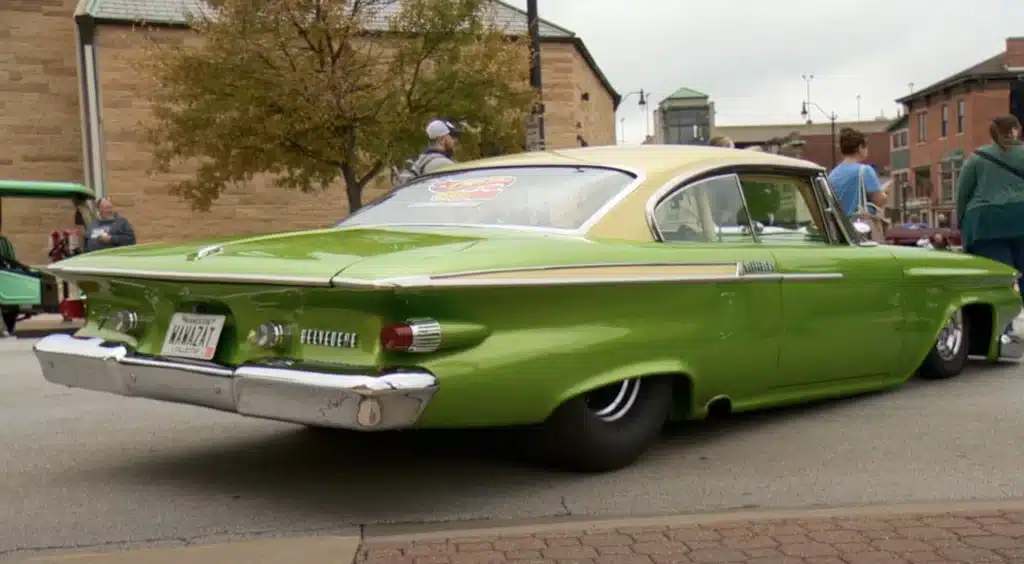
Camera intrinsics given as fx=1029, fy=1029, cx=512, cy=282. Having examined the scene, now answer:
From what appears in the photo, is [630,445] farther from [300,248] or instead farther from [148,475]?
[148,475]

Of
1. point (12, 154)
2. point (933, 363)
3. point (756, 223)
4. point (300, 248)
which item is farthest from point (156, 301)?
point (12, 154)

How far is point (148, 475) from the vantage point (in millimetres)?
4324

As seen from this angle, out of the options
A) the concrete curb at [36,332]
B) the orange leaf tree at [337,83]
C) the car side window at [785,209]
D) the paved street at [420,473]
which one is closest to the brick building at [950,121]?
the orange leaf tree at [337,83]

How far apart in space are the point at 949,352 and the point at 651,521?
362cm

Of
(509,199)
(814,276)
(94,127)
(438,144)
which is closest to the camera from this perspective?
(509,199)

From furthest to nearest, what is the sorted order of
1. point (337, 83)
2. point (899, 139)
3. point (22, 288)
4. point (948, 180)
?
point (899, 139) < point (948, 180) < point (337, 83) < point (22, 288)

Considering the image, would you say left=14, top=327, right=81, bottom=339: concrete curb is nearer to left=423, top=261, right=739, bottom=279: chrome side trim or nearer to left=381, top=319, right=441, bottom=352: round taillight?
left=423, top=261, right=739, bottom=279: chrome side trim

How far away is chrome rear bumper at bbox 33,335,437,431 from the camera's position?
324 centimetres

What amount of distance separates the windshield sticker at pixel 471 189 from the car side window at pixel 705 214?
72 centimetres

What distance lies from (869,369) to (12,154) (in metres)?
24.7

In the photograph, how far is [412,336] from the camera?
3.29 meters

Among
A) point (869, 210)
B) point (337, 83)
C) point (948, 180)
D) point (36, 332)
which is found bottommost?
point (36, 332)

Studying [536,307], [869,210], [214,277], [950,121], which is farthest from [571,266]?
[950,121]

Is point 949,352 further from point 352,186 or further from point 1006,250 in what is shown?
point 352,186
